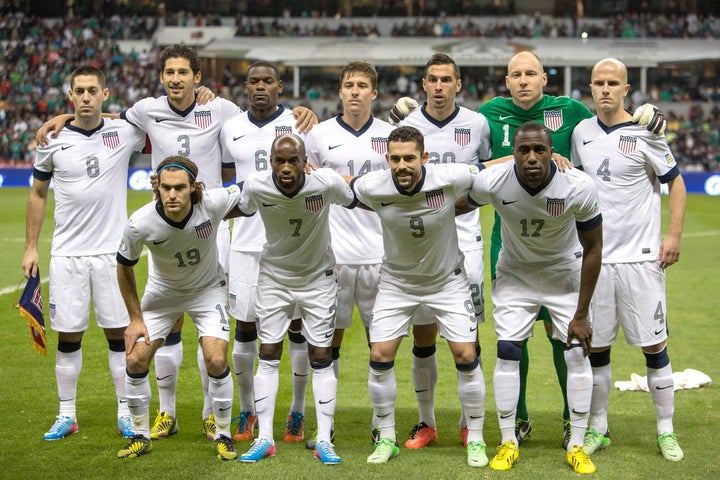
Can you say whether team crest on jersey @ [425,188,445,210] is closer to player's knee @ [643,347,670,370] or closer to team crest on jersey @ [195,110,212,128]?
player's knee @ [643,347,670,370]

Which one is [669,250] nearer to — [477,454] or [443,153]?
[443,153]

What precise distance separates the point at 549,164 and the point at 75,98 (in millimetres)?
3539

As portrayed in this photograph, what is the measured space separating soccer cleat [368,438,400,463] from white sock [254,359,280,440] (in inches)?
28.4

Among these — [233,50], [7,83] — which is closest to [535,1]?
[233,50]

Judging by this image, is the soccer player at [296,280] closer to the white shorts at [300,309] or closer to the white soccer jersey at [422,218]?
the white shorts at [300,309]

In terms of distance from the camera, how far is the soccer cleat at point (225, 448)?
651cm

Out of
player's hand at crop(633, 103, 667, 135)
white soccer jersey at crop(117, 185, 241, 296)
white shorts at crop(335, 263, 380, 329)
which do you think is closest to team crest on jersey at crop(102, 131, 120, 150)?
white soccer jersey at crop(117, 185, 241, 296)

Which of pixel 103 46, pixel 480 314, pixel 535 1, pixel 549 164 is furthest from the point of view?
pixel 535 1

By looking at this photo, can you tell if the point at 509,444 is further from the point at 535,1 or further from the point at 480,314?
the point at 535,1

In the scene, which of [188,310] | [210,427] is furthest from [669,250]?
[210,427]

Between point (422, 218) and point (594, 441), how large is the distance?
6.42 feet

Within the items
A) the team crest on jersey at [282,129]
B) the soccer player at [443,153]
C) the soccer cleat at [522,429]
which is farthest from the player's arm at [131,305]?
the soccer cleat at [522,429]

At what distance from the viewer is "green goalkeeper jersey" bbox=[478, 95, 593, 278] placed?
6.97m

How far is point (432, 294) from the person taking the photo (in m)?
6.53
